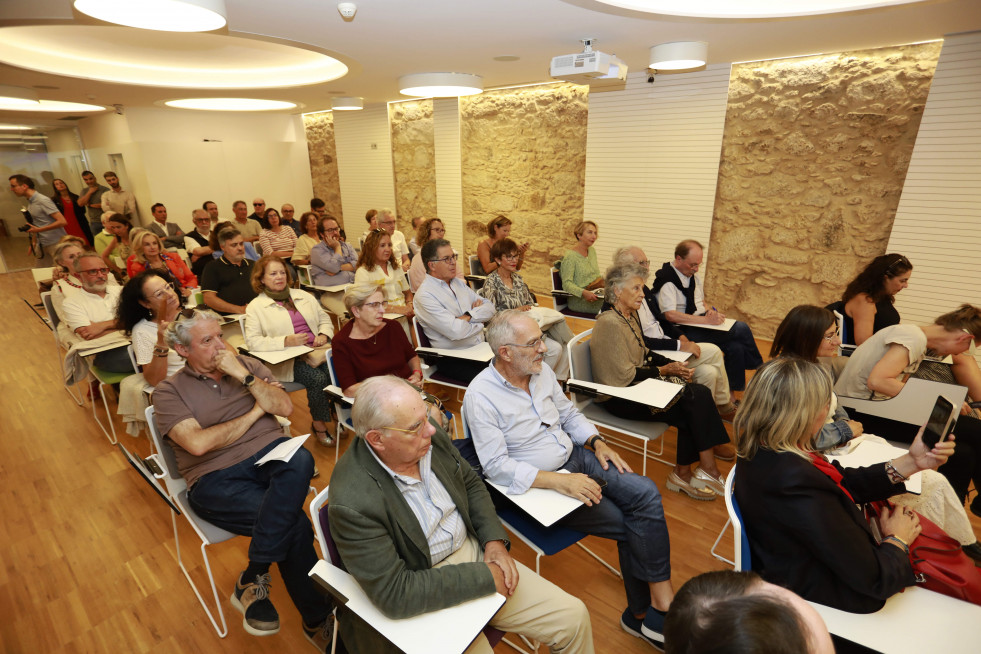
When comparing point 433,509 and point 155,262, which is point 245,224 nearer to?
point 155,262

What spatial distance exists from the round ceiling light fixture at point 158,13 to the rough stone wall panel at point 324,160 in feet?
23.4

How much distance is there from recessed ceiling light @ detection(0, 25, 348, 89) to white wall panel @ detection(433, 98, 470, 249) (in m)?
1.88

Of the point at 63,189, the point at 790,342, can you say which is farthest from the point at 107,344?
the point at 63,189

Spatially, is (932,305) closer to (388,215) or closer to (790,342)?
(790,342)

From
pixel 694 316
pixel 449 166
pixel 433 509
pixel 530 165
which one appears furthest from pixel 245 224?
pixel 433 509

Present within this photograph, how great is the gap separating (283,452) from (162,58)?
6.05 m

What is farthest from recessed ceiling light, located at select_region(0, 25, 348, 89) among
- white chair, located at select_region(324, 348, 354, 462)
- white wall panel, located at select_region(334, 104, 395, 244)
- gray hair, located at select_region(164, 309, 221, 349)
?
gray hair, located at select_region(164, 309, 221, 349)

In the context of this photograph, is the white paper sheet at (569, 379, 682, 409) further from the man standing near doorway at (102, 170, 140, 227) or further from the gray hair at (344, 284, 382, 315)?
the man standing near doorway at (102, 170, 140, 227)

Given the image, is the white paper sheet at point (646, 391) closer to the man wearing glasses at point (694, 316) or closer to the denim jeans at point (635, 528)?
Answer: the denim jeans at point (635, 528)

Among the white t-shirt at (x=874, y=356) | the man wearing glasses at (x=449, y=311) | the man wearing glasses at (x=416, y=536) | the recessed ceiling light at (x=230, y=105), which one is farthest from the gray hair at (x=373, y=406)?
the recessed ceiling light at (x=230, y=105)

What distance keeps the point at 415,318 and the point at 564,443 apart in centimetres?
167

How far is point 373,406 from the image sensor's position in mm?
1572

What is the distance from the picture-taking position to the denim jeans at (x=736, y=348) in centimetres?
402

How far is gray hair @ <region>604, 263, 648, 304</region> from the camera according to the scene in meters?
2.97
